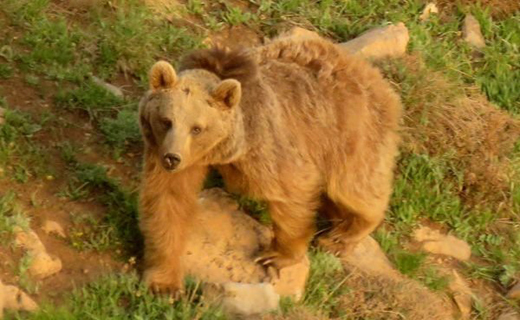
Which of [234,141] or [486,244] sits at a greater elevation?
[234,141]

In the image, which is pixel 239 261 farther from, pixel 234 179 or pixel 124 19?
pixel 124 19

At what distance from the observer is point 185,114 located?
226 inches

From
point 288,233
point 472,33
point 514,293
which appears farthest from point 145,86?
point 472,33

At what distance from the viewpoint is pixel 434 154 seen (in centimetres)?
831

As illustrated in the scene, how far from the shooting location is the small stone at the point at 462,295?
24.0 feet

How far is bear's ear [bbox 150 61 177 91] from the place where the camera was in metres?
5.75

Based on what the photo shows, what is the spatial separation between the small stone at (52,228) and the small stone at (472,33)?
468 centimetres

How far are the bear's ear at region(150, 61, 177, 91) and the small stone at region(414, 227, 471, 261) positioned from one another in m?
2.84

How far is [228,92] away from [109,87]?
2.08 m

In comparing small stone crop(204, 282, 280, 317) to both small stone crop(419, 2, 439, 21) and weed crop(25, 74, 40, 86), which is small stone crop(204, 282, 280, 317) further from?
small stone crop(419, 2, 439, 21)

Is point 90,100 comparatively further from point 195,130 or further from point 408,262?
point 408,262

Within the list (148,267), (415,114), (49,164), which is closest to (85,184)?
(49,164)

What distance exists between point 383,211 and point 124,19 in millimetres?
2554

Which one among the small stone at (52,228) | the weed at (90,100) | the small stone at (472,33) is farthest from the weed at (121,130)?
the small stone at (472,33)
